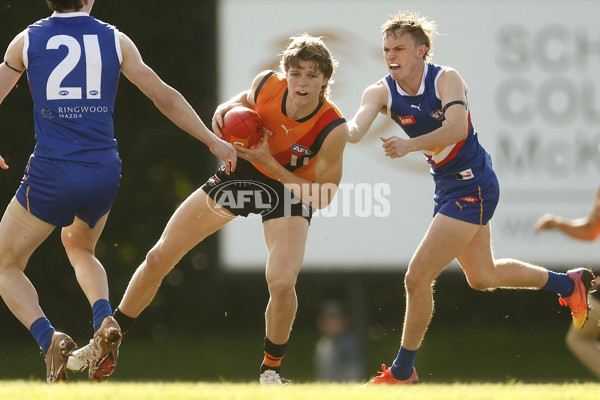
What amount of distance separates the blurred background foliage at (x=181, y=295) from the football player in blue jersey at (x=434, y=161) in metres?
6.64

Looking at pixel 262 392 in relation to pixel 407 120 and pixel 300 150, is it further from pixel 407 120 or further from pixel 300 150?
pixel 407 120

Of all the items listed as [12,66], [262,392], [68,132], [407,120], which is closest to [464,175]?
[407,120]

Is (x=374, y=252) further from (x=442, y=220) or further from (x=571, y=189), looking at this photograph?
(x=442, y=220)

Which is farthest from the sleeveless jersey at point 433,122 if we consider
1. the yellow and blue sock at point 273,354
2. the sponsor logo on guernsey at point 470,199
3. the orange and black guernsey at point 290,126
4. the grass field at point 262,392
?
the grass field at point 262,392

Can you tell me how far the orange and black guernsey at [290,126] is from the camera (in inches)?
243

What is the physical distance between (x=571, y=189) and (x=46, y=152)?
638cm

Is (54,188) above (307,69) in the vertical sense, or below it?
below

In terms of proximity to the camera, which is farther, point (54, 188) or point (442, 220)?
point (442, 220)

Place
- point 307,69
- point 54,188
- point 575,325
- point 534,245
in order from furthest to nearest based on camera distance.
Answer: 1. point 534,245
2. point 575,325
3. point 307,69
4. point 54,188

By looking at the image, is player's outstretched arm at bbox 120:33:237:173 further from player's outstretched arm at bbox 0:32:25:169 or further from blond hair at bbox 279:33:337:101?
blond hair at bbox 279:33:337:101

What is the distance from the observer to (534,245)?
10461 millimetres

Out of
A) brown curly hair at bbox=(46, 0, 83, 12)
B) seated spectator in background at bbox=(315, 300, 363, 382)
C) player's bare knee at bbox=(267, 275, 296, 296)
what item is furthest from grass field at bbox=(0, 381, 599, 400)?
seated spectator in background at bbox=(315, 300, 363, 382)

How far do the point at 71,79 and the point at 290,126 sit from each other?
1352mm


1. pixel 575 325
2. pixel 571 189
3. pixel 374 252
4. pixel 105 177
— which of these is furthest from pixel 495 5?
pixel 105 177
